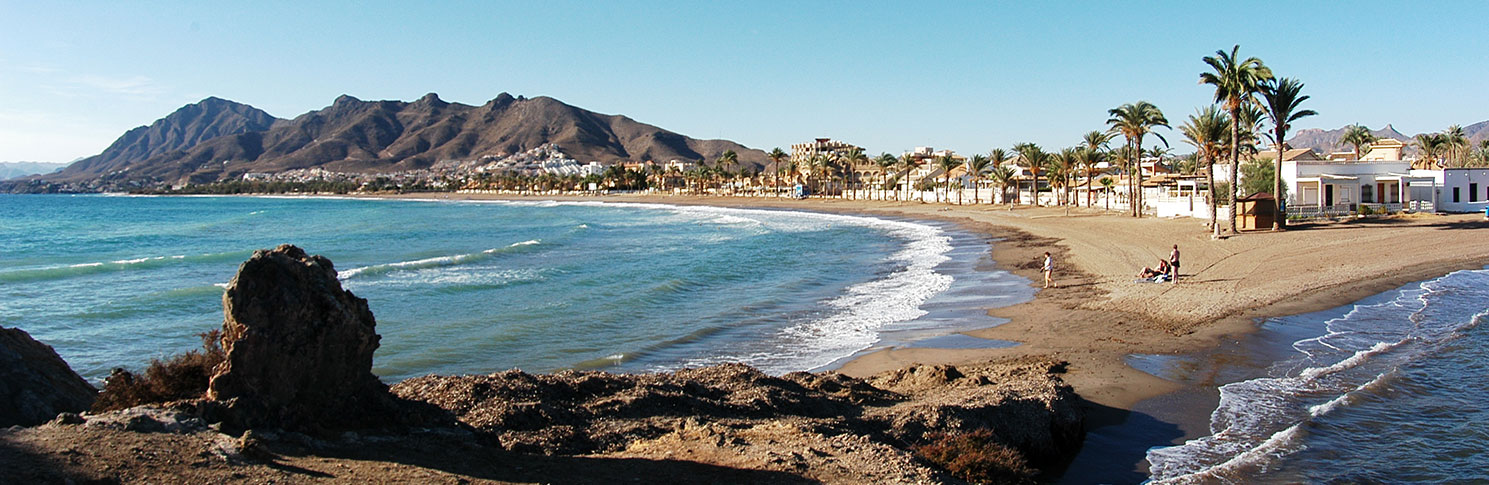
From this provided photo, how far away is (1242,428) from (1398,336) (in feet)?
25.7

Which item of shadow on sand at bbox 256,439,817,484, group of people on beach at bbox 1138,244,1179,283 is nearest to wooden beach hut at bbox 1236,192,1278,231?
group of people on beach at bbox 1138,244,1179,283

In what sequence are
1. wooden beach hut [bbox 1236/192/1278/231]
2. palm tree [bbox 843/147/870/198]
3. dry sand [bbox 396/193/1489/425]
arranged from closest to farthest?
dry sand [bbox 396/193/1489/425] < wooden beach hut [bbox 1236/192/1278/231] < palm tree [bbox 843/147/870/198]

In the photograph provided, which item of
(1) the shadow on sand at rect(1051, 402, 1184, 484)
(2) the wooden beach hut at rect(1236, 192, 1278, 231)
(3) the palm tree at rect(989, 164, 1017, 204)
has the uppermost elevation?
(3) the palm tree at rect(989, 164, 1017, 204)

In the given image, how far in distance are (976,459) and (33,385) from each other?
27.6 ft

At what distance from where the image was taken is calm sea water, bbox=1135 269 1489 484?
28.8 feet

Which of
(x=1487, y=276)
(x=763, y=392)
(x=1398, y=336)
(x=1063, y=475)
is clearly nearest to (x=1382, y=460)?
(x=1063, y=475)

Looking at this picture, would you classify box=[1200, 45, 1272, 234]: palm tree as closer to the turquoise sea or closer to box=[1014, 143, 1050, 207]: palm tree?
the turquoise sea

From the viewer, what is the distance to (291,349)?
6945mm

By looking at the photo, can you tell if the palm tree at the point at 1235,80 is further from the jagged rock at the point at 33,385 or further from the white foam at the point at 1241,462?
the jagged rock at the point at 33,385

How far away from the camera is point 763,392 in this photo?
10.1 metres

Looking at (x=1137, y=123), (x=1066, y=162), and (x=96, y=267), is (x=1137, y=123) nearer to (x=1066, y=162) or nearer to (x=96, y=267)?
(x=1066, y=162)

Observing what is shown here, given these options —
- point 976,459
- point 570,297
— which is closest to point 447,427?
point 976,459

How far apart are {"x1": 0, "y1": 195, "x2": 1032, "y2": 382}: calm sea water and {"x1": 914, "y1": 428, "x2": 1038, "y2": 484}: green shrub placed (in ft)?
18.9

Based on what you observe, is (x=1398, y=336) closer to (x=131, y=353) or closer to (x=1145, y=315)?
(x=1145, y=315)
